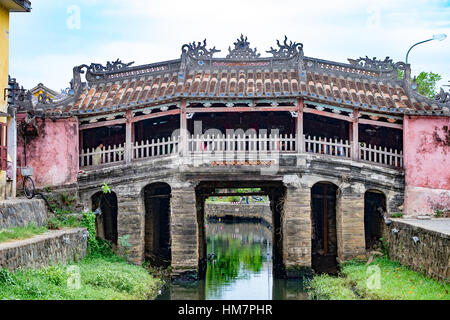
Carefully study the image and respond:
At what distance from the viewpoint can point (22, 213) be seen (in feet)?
50.8

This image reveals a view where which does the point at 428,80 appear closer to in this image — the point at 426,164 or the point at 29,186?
the point at 426,164

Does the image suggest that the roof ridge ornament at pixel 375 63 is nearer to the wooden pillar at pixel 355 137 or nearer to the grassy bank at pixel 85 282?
the wooden pillar at pixel 355 137

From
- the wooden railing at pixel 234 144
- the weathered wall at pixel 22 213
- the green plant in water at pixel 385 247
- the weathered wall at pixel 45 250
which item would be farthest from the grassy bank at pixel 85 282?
the green plant in water at pixel 385 247

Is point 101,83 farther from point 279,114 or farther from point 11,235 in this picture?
point 11,235

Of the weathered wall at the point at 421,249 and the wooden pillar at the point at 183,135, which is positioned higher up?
the wooden pillar at the point at 183,135

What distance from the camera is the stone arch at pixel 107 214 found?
19.3 meters

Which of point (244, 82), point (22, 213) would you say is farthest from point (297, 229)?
point (22, 213)

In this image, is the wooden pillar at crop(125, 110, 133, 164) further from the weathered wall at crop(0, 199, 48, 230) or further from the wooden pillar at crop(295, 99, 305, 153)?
the wooden pillar at crop(295, 99, 305, 153)

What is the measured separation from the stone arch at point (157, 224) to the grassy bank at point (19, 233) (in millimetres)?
4106

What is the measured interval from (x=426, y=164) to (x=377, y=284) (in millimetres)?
5596

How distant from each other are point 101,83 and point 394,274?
1104 cm

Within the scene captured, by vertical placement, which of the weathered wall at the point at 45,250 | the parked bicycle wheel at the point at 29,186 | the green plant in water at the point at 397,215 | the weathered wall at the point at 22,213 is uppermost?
the parked bicycle wheel at the point at 29,186

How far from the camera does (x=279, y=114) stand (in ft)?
65.9

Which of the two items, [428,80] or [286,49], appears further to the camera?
[428,80]
